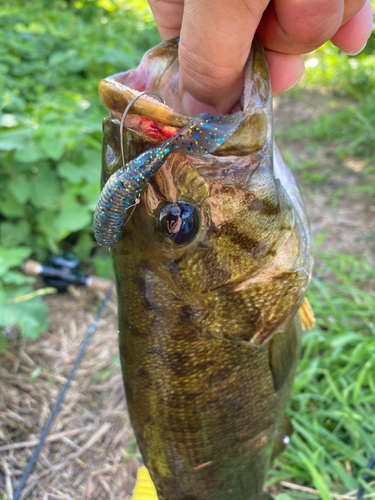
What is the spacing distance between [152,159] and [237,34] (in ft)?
1.07

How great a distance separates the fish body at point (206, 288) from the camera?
3.00ft

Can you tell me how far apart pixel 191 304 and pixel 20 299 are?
6.38 ft

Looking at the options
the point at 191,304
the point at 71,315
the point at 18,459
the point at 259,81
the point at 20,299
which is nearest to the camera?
the point at 259,81

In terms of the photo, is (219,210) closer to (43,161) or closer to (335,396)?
(335,396)

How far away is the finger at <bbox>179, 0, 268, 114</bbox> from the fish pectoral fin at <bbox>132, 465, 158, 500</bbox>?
133 cm

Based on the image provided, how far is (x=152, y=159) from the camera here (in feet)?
2.68

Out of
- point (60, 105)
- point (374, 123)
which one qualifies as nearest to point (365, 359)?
point (60, 105)

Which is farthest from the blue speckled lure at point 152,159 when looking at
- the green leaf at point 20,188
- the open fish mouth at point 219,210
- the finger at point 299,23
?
the green leaf at point 20,188

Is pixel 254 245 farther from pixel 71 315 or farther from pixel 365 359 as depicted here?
pixel 71 315

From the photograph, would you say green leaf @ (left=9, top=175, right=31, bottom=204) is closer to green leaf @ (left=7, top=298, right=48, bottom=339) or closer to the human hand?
green leaf @ (left=7, top=298, right=48, bottom=339)

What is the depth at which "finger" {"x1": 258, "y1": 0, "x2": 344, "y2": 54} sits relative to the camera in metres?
0.82

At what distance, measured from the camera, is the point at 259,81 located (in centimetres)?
91

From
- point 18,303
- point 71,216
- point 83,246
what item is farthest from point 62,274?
point 18,303

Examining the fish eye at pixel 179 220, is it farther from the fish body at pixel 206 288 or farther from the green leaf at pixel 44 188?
A: the green leaf at pixel 44 188
